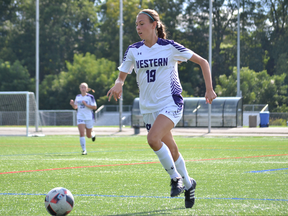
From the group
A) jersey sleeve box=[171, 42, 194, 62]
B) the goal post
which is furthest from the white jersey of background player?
the goal post

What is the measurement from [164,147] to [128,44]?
2090 inches

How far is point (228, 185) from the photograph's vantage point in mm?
6887

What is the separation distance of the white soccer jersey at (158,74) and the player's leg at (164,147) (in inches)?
10.0

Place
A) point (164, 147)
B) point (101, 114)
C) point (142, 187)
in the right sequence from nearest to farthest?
point (164, 147) → point (142, 187) → point (101, 114)

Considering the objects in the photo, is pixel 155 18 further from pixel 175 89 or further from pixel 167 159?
pixel 167 159

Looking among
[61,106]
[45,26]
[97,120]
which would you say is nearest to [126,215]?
[97,120]

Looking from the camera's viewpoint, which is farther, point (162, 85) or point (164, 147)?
point (162, 85)

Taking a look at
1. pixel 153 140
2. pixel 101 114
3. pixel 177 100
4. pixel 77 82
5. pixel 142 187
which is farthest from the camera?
pixel 77 82

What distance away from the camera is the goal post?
28250 millimetres

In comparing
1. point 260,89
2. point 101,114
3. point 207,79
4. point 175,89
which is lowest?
point 101,114

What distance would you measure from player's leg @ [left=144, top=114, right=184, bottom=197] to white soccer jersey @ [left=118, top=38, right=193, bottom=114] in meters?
0.26

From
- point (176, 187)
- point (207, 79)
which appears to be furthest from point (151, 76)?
point (176, 187)

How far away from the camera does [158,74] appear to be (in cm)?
556

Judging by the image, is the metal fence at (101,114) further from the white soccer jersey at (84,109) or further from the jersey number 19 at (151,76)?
the jersey number 19 at (151,76)
